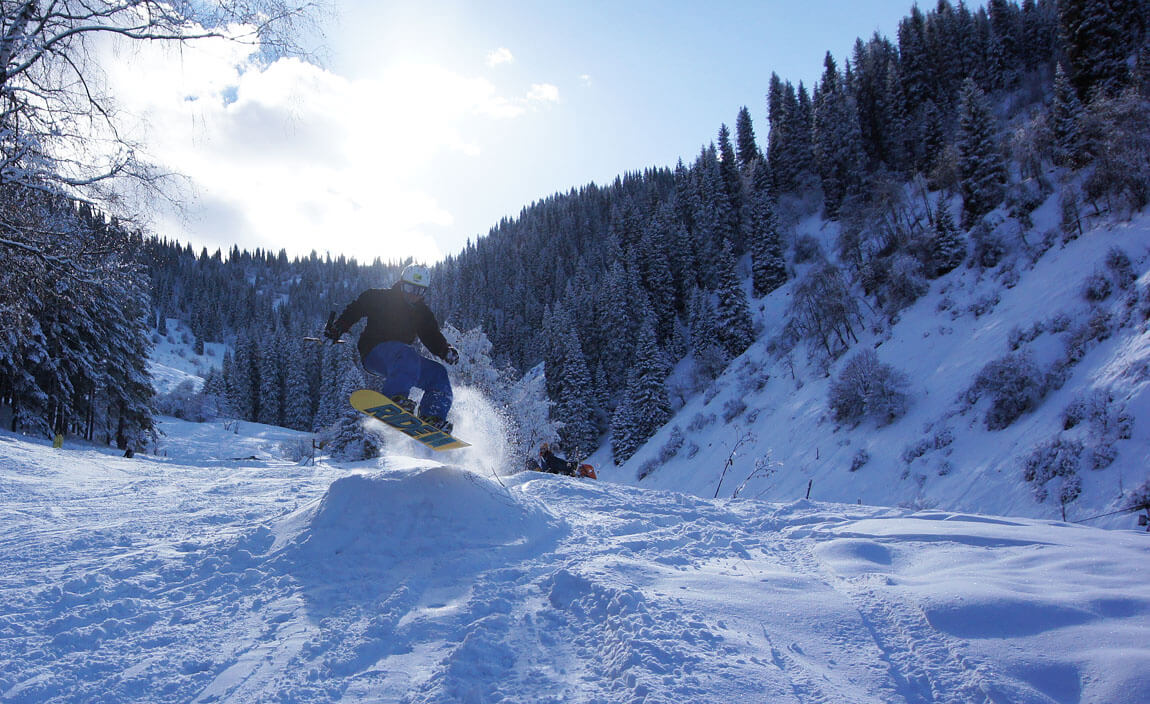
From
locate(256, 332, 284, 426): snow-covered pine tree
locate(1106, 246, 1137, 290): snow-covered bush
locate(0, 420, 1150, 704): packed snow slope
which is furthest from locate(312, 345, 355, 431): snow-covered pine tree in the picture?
locate(1106, 246, 1137, 290): snow-covered bush

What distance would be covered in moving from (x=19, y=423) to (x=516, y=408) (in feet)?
63.7

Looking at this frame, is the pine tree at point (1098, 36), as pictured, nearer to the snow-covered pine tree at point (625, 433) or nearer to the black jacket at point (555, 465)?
the snow-covered pine tree at point (625, 433)

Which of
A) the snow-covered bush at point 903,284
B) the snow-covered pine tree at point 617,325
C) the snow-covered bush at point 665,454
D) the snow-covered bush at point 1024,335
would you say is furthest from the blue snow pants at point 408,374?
the snow-covered pine tree at point 617,325

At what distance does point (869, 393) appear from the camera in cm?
2281

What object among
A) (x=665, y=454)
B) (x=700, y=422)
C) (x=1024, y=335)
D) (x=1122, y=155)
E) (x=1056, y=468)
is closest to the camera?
(x=1056, y=468)

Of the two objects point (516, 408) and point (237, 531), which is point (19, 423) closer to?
point (516, 408)

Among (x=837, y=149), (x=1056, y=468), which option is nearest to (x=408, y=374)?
(x=1056, y=468)

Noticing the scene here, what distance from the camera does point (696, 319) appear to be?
161 ft

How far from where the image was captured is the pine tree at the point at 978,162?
109 feet

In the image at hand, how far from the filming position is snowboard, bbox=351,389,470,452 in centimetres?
579

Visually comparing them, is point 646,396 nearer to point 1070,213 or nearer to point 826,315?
point 826,315

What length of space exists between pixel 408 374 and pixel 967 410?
2087cm

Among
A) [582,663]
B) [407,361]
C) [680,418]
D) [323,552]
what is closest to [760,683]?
[582,663]

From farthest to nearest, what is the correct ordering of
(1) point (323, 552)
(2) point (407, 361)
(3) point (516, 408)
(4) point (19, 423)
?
(3) point (516, 408) → (4) point (19, 423) → (2) point (407, 361) → (1) point (323, 552)
